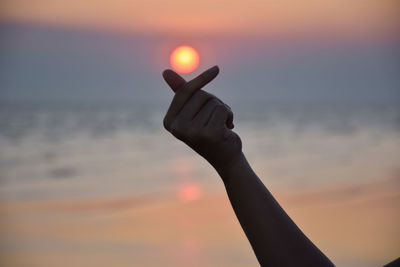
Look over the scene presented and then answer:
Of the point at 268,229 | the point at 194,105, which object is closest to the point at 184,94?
the point at 194,105

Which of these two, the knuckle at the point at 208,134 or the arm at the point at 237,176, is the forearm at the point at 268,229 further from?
the knuckle at the point at 208,134

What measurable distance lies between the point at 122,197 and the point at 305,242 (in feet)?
25.4

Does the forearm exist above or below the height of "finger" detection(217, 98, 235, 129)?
below

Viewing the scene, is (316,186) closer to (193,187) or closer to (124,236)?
(193,187)

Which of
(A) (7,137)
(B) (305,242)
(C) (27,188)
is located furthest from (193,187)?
(A) (7,137)

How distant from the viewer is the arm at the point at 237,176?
4.02ft

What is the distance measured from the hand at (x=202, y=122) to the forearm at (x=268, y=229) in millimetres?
79

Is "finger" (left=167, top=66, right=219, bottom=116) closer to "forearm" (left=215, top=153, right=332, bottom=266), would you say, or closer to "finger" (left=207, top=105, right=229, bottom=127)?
"finger" (left=207, top=105, right=229, bottom=127)

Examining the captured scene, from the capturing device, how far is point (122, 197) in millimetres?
8797

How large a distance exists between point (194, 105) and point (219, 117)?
2.5 inches

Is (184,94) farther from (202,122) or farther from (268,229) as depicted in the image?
(268,229)

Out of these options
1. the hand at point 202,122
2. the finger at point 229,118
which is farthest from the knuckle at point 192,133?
the finger at point 229,118

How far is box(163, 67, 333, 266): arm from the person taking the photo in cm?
123

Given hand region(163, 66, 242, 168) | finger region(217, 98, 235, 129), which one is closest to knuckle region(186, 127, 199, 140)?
hand region(163, 66, 242, 168)
